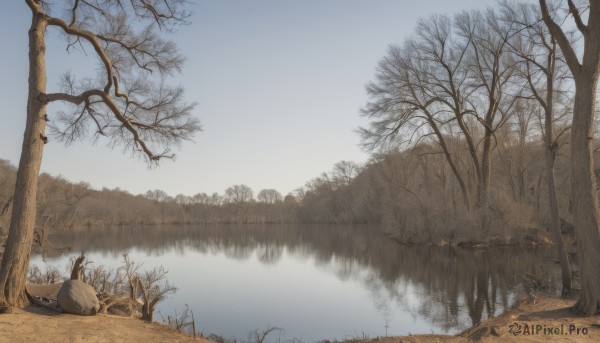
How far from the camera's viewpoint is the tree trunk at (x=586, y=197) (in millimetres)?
7230

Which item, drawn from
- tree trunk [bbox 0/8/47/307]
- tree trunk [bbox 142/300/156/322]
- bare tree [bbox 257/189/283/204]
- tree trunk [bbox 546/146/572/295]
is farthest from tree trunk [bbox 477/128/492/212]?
bare tree [bbox 257/189/283/204]

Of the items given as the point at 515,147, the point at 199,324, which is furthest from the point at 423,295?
the point at 515,147

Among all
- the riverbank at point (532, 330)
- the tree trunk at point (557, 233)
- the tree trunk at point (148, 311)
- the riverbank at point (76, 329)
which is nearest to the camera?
the riverbank at point (76, 329)

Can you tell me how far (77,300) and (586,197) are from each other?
8.27 m

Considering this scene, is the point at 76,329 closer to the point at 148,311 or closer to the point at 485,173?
the point at 148,311

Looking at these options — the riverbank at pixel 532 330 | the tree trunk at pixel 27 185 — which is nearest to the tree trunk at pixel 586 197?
the riverbank at pixel 532 330

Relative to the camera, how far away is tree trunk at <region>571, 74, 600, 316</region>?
7230 millimetres

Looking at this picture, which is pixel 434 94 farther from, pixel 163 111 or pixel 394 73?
pixel 163 111

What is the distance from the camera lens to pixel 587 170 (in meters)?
7.51

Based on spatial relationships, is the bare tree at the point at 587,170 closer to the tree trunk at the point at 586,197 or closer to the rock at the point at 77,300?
the tree trunk at the point at 586,197

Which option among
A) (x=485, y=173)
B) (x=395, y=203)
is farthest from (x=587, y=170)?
(x=395, y=203)

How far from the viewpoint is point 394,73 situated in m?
25.1

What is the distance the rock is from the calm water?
274 centimetres

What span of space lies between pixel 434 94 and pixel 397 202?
8.88 meters
